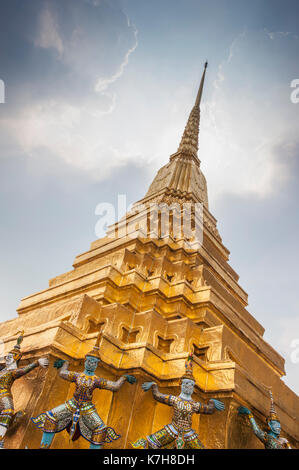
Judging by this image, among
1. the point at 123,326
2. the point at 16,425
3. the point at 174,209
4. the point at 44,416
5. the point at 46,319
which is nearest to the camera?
the point at 44,416

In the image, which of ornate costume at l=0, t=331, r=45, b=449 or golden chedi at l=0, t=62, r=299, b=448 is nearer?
ornate costume at l=0, t=331, r=45, b=449

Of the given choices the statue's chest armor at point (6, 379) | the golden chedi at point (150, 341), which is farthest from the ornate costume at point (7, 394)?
the golden chedi at point (150, 341)

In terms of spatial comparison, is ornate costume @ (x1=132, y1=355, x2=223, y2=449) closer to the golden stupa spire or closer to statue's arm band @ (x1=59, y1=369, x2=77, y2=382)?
statue's arm band @ (x1=59, y1=369, x2=77, y2=382)

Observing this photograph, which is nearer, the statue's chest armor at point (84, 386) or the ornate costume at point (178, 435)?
the ornate costume at point (178, 435)

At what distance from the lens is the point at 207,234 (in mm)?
18844

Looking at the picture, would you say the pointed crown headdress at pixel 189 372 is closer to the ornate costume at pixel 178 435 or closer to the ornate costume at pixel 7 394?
the ornate costume at pixel 178 435

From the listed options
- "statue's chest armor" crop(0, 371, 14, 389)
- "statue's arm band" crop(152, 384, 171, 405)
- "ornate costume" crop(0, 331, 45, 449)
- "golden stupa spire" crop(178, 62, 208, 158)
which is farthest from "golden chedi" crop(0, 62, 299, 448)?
"golden stupa spire" crop(178, 62, 208, 158)

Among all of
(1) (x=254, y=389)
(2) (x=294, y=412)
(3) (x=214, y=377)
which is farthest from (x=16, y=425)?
(2) (x=294, y=412)

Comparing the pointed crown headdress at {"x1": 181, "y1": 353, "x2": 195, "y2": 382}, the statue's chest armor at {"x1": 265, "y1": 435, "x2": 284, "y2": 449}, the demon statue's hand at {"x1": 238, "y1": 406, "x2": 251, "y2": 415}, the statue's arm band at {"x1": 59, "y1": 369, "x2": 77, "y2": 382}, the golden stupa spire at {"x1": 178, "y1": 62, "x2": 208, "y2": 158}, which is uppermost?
the golden stupa spire at {"x1": 178, "y1": 62, "x2": 208, "y2": 158}

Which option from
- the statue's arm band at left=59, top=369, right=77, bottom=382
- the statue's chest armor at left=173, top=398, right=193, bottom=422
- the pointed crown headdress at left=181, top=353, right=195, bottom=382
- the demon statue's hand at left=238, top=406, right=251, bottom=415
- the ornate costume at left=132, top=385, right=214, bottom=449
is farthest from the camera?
the demon statue's hand at left=238, top=406, right=251, bottom=415

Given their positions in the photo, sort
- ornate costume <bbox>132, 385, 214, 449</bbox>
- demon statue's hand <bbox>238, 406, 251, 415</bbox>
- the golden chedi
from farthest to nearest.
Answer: the golden chedi
demon statue's hand <bbox>238, 406, 251, 415</bbox>
ornate costume <bbox>132, 385, 214, 449</bbox>

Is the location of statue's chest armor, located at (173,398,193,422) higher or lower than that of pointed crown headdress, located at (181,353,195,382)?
lower
